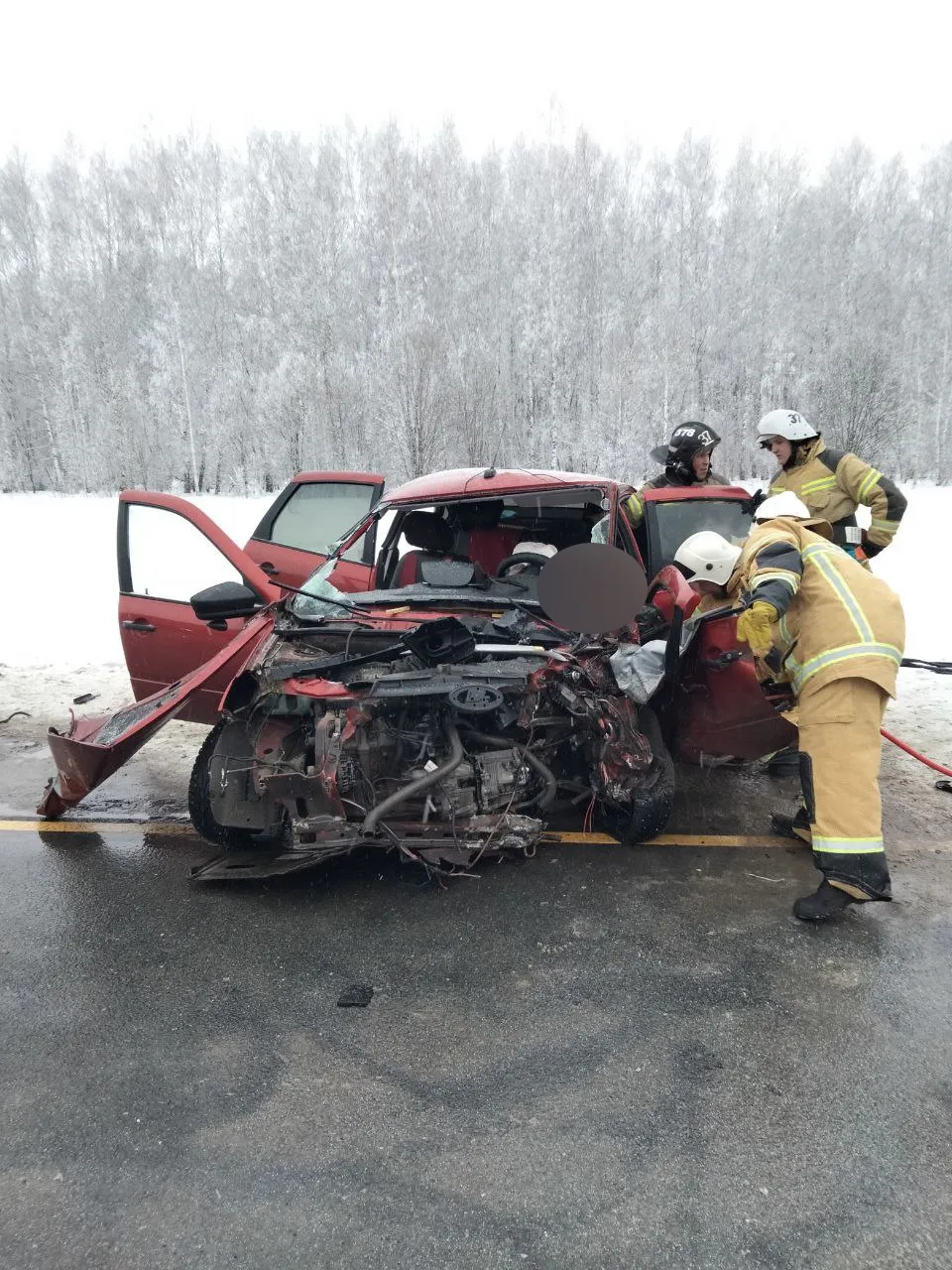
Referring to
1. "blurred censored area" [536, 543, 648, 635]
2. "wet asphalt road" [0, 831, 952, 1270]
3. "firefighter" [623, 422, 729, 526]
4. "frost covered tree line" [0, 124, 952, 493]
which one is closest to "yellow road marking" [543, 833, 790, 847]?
"wet asphalt road" [0, 831, 952, 1270]

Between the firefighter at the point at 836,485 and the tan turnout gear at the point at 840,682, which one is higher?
the firefighter at the point at 836,485

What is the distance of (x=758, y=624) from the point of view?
9.75 ft

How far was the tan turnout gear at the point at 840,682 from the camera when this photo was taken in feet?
9.61

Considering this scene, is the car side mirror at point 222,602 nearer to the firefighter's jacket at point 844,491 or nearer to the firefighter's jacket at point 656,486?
the firefighter's jacket at point 656,486

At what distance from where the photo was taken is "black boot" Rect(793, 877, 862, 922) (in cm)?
301

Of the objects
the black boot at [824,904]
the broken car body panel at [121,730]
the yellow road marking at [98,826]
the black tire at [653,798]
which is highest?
the broken car body panel at [121,730]

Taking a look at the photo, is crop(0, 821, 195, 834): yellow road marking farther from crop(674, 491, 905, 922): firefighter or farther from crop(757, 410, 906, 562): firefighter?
crop(757, 410, 906, 562): firefighter

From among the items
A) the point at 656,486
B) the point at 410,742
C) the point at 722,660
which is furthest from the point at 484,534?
the point at 410,742

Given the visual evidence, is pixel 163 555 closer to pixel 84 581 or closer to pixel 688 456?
pixel 688 456

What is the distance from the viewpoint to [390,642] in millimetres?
3471

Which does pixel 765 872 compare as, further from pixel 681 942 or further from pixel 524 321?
pixel 524 321

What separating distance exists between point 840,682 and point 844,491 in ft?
7.05

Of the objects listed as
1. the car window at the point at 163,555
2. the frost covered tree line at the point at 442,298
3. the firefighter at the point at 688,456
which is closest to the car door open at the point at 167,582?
the car window at the point at 163,555

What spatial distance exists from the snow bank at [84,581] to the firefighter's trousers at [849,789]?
15.3ft
